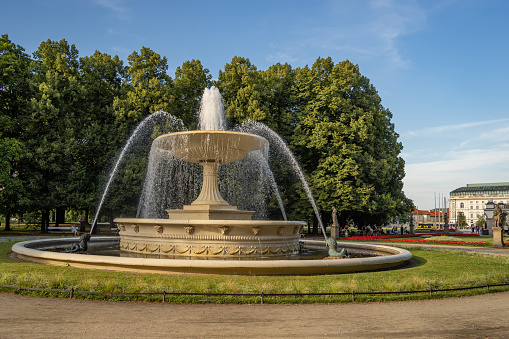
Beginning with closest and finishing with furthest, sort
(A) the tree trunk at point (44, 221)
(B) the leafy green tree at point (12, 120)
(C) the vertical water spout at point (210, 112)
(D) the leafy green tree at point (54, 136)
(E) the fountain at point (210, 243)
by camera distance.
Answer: (E) the fountain at point (210, 243), (C) the vertical water spout at point (210, 112), (B) the leafy green tree at point (12, 120), (D) the leafy green tree at point (54, 136), (A) the tree trunk at point (44, 221)

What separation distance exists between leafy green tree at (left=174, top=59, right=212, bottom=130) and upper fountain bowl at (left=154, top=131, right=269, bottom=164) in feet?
56.0

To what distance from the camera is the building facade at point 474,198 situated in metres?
111

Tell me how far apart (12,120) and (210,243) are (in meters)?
24.3

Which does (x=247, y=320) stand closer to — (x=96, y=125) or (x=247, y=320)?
(x=247, y=320)

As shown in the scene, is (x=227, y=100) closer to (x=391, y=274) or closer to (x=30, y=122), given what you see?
(x=30, y=122)

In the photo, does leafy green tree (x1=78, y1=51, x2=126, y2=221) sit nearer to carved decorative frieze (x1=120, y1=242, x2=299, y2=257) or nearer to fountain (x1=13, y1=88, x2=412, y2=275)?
fountain (x1=13, y1=88, x2=412, y2=275)

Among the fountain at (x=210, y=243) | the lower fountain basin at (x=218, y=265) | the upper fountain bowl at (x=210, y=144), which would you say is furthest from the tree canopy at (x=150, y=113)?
the lower fountain basin at (x=218, y=265)

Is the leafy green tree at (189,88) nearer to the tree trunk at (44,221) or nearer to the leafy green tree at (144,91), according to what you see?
the leafy green tree at (144,91)

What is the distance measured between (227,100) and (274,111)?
4.26 m

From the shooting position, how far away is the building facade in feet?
363

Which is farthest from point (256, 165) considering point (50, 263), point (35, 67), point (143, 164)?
point (50, 263)

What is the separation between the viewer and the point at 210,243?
13.2m

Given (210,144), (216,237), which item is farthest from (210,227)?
(210,144)

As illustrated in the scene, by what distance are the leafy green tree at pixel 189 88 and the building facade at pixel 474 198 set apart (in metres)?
95.5
